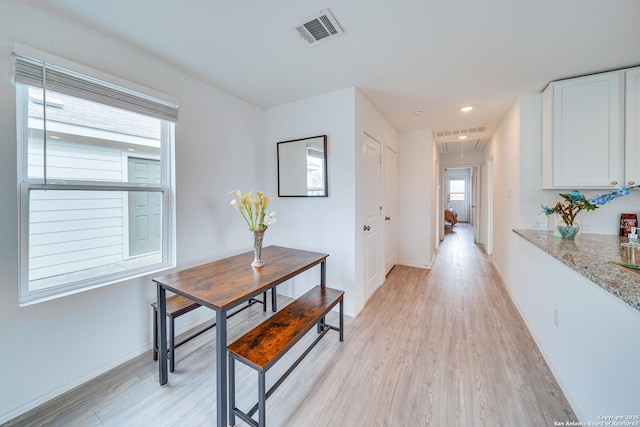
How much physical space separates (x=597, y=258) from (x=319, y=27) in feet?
7.89

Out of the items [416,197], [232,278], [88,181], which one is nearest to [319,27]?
[232,278]

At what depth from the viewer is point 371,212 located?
9.85 ft

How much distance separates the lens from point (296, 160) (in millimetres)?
2879

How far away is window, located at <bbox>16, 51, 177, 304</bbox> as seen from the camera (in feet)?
4.84

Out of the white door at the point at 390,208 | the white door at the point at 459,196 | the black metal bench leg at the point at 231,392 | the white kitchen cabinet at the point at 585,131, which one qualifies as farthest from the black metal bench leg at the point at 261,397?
the white door at the point at 459,196

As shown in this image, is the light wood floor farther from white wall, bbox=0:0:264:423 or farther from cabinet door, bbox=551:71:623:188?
cabinet door, bbox=551:71:623:188

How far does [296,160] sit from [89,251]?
2.07 metres

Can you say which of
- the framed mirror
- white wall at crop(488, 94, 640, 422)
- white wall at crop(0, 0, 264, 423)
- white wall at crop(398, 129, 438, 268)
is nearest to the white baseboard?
white wall at crop(488, 94, 640, 422)

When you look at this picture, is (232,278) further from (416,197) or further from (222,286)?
(416,197)

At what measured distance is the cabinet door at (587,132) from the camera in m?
2.05

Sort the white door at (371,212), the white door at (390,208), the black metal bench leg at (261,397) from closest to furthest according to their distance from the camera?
the black metal bench leg at (261,397) → the white door at (371,212) → the white door at (390,208)

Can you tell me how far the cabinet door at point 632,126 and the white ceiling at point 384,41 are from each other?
149 millimetres

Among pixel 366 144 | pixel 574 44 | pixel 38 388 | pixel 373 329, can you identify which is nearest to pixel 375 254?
pixel 373 329

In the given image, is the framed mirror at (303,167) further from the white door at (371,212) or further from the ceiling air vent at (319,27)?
the ceiling air vent at (319,27)
